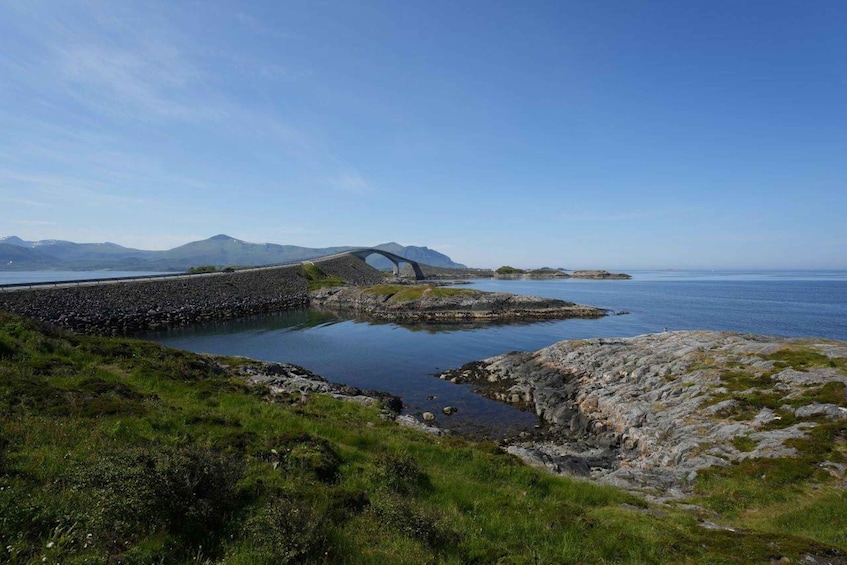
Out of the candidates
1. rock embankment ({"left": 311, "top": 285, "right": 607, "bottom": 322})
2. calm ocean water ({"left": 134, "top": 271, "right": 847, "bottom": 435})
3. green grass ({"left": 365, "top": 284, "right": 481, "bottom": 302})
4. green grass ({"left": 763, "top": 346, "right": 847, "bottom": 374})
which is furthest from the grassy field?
green grass ({"left": 365, "top": 284, "right": 481, "bottom": 302})

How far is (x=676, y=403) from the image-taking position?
26.2 m

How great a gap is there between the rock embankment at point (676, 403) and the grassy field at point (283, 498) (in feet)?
12.2

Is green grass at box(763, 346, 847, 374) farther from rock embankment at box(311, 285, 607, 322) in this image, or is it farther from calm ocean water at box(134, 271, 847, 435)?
rock embankment at box(311, 285, 607, 322)

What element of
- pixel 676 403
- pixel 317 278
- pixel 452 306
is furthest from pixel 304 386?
pixel 317 278

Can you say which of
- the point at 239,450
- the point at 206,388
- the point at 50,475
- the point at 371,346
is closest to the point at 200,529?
the point at 50,475

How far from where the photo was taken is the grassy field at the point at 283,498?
654 cm

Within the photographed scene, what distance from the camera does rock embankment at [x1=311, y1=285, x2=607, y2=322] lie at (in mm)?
89312

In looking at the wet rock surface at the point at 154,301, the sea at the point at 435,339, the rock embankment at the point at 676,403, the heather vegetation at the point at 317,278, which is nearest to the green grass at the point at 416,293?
the sea at the point at 435,339

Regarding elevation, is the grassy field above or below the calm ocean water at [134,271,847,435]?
above

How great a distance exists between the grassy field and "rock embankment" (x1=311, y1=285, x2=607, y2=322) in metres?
70.8

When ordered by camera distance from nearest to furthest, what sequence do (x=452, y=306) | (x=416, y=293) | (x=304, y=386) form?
(x=304, y=386) < (x=452, y=306) < (x=416, y=293)

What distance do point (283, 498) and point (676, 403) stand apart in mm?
27190

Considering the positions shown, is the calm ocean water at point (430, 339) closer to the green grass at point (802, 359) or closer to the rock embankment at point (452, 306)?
the rock embankment at point (452, 306)

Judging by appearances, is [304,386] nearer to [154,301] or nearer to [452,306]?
[154,301]
